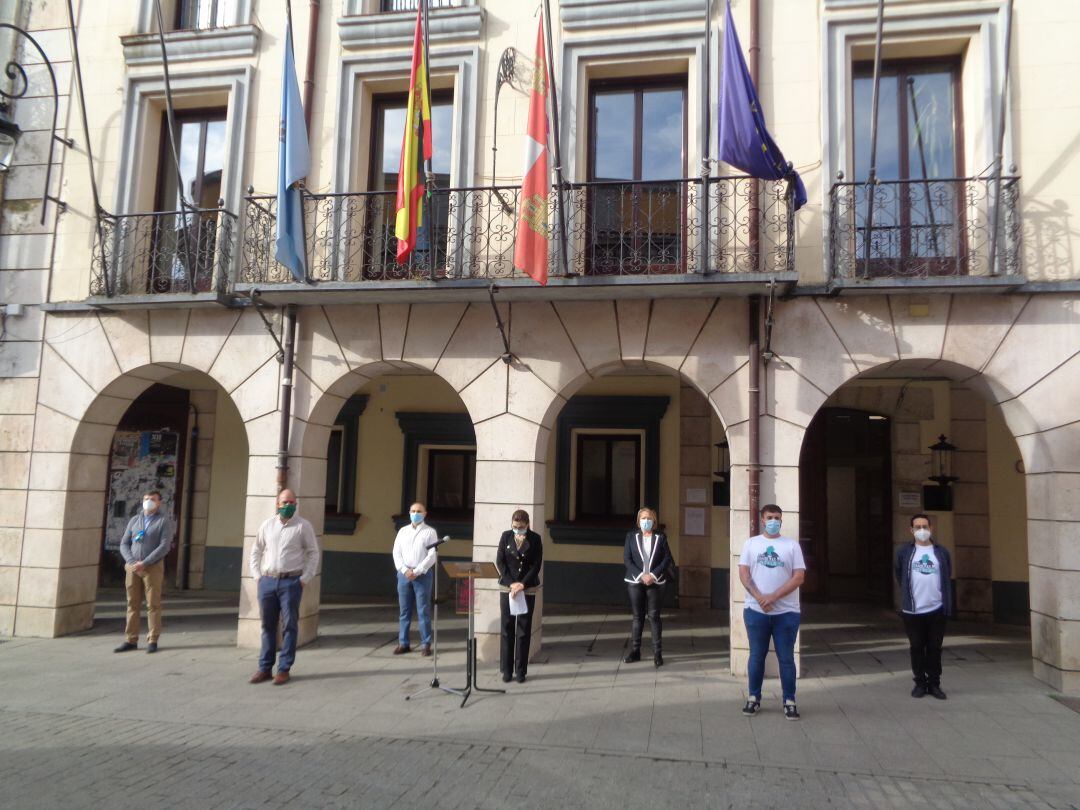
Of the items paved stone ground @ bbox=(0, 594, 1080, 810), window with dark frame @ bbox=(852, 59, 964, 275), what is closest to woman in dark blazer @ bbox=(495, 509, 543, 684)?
paved stone ground @ bbox=(0, 594, 1080, 810)

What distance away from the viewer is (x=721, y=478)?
40.4ft

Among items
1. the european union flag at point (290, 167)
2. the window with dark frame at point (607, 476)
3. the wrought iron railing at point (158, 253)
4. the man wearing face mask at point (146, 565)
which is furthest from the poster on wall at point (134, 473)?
the window with dark frame at point (607, 476)

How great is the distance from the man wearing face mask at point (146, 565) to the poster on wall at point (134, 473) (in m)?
5.27

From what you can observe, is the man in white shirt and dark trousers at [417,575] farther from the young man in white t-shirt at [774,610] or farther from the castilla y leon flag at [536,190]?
the young man in white t-shirt at [774,610]

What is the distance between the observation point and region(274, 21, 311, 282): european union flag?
8.78 m

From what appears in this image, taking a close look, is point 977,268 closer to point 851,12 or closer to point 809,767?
point 851,12

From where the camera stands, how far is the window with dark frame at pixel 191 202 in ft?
32.8

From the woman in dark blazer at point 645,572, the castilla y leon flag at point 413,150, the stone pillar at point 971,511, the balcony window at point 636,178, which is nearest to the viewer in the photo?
the castilla y leon flag at point 413,150

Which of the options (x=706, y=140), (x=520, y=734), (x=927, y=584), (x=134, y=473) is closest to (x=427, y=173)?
(x=706, y=140)

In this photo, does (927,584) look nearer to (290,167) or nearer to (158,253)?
(290,167)

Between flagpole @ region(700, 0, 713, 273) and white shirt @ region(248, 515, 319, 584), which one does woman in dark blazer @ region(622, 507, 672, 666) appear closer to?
flagpole @ region(700, 0, 713, 273)

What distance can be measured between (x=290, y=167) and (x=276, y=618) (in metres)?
4.99

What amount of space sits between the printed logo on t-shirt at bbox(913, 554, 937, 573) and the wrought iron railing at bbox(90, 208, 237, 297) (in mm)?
8514

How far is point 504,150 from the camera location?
30.9 feet
